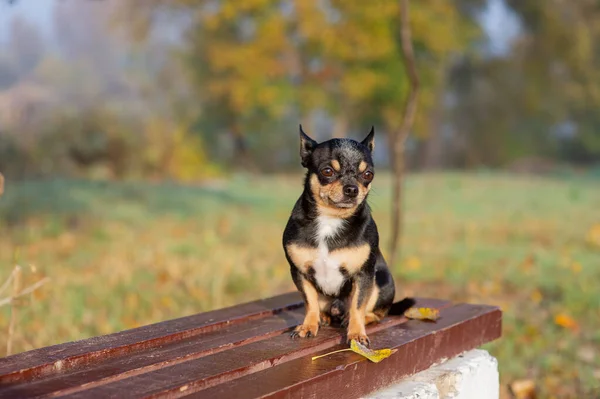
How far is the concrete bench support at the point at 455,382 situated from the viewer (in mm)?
2334

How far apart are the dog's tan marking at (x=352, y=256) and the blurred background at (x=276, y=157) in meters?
1.85

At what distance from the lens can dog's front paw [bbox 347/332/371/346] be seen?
2.25 meters

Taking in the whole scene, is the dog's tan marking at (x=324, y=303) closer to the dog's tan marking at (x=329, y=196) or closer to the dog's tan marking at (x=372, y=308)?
the dog's tan marking at (x=372, y=308)

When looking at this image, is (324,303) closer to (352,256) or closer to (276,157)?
(352,256)

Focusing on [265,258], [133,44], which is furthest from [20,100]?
[265,258]

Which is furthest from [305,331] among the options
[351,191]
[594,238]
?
[594,238]

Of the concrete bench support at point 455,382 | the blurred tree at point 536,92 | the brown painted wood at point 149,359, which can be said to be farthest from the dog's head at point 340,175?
the blurred tree at point 536,92

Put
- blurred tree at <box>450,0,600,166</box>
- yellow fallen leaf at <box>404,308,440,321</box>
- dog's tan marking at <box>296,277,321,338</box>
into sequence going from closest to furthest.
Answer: dog's tan marking at <box>296,277,321,338</box>
yellow fallen leaf at <box>404,308,440,321</box>
blurred tree at <box>450,0,600,166</box>

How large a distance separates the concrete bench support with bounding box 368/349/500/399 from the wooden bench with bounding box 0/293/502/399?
0.05 meters

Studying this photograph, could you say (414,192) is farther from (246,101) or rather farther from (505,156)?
(505,156)

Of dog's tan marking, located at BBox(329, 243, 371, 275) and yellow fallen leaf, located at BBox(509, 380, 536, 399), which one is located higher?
dog's tan marking, located at BBox(329, 243, 371, 275)

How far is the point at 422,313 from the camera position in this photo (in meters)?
2.72

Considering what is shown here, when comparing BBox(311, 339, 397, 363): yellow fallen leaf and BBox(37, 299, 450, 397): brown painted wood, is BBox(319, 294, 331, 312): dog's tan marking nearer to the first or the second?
BBox(37, 299, 450, 397): brown painted wood

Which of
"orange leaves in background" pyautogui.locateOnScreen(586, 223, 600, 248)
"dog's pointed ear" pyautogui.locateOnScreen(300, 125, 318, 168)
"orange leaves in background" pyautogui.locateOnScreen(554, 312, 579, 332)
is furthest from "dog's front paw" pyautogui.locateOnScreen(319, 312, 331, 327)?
"orange leaves in background" pyautogui.locateOnScreen(586, 223, 600, 248)
